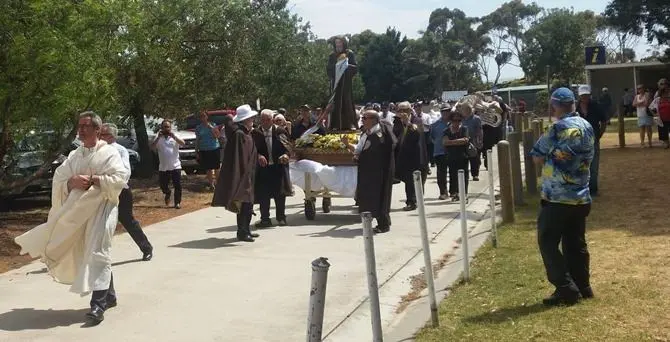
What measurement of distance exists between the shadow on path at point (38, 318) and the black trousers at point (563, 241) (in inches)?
151

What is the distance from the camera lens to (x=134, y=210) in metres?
A: 14.6

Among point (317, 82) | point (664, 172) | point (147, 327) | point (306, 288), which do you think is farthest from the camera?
point (317, 82)

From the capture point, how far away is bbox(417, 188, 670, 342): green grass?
5984mm

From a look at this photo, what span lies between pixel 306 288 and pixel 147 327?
184 cm

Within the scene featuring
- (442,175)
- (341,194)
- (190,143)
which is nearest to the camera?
(341,194)

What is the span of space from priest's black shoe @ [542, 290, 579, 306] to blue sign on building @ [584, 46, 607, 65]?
3386 centimetres

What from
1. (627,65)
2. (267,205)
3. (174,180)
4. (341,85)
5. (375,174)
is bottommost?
(267,205)

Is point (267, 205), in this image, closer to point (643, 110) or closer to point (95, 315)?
point (95, 315)

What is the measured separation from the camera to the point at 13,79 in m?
10.6

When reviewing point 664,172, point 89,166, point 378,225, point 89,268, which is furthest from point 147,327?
point 664,172

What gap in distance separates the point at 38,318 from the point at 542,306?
4.21m

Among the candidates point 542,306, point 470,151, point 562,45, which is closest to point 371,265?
point 542,306

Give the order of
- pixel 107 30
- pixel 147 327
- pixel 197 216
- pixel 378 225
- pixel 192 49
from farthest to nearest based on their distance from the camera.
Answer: pixel 192 49 → pixel 197 216 → pixel 107 30 → pixel 378 225 → pixel 147 327

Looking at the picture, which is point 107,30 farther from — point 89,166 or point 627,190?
point 627,190
